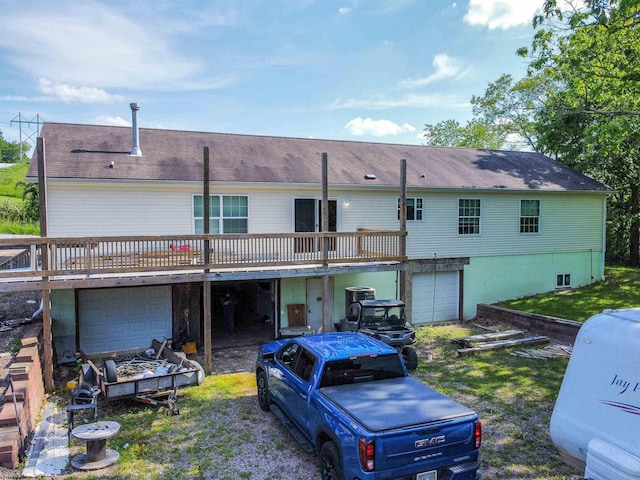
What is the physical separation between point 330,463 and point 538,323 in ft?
37.4

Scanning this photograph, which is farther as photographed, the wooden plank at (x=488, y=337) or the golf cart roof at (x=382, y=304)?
the wooden plank at (x=488, y=337)

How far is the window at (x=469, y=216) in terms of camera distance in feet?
58.7

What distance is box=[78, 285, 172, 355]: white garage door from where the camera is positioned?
43.9ft

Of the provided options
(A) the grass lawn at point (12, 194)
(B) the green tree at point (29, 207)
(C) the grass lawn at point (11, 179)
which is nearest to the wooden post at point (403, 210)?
(A) the grass lawn at point (12, 194)

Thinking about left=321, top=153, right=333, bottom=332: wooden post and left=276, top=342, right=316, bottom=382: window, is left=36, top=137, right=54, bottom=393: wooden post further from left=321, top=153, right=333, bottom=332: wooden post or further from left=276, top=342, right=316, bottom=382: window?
left=321, top=153, right=333, bottom=332: wooden post

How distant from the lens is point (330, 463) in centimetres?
619

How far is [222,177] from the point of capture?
1439 centimetres

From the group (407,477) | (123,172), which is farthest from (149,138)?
(407,477)

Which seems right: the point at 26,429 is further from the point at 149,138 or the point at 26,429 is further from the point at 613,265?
the point at 613,265

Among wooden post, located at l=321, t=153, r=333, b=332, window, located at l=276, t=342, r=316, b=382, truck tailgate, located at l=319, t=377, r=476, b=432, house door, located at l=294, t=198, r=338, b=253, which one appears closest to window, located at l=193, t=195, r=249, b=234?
house door, located at l=294, t=198, r=338, b=253

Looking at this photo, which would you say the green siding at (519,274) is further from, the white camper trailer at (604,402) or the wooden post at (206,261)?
the white camper trailer at (604,402)

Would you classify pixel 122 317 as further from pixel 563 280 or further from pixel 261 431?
pixel 563 280

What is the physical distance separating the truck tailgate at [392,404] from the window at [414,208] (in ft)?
34.6

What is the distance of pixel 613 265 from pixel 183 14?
88.9 ft
